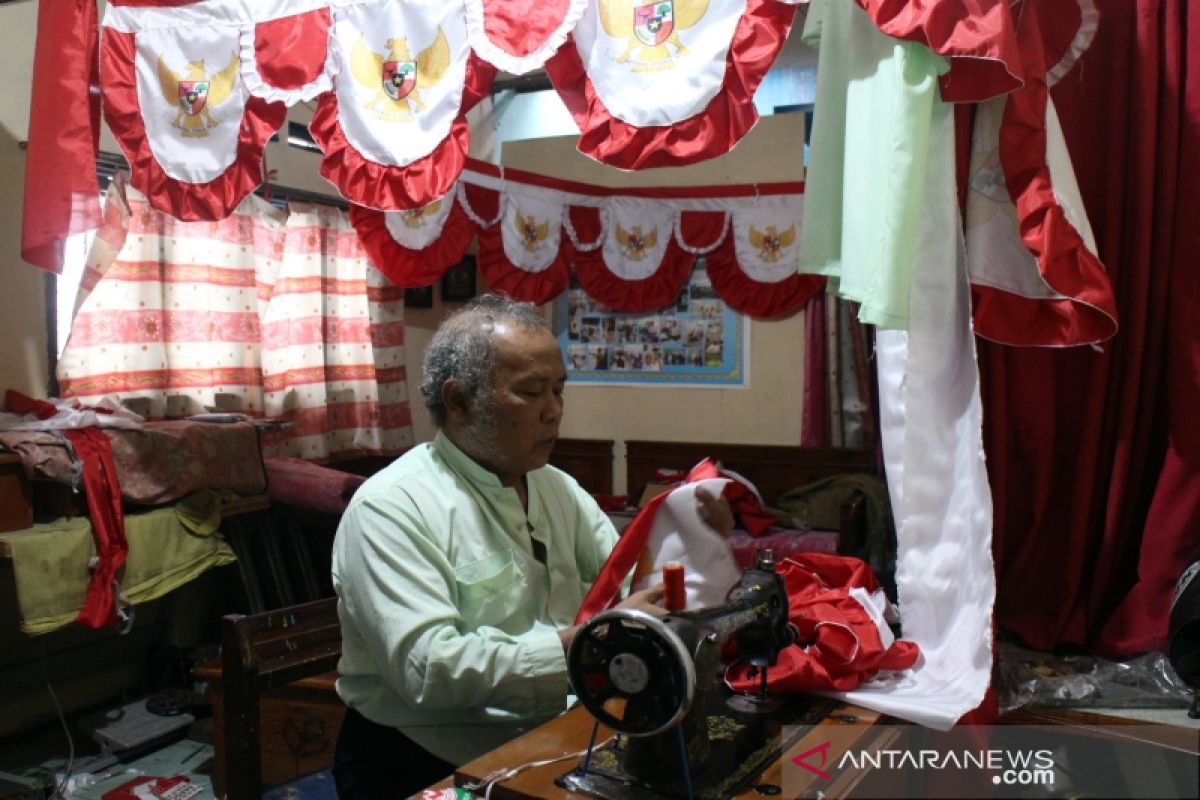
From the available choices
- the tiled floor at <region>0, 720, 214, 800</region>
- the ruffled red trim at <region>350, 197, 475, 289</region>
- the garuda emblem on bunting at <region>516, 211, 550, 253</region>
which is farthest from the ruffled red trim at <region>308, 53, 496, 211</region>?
the garuda emblem on bunting at <region>516, 211, 550, 253</region>

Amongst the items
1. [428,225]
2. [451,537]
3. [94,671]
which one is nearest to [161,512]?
[94,671]

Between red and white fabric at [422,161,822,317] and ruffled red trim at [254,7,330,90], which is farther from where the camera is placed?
red and white fabric at [422,161,822,317]

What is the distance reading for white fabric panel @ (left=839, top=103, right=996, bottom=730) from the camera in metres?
1.69

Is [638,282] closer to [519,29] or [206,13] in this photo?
[206,13]

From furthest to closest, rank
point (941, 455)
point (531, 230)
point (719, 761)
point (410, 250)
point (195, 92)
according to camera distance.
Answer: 1. point (531, 230)
2. point (410, 250)
3. point (195, 92)
4. point (941, 455)
5. point (719, 761)

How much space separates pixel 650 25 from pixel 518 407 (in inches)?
36.3

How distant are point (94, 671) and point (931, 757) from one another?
417cm

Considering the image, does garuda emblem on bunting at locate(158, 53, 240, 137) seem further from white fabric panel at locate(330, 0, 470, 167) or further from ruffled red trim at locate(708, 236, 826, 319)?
ruffled red trim at locate(708, 236, 826, 319)

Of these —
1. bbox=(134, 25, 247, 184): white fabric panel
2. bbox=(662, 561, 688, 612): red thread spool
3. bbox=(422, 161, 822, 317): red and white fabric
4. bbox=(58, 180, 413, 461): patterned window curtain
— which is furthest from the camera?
bbox=(422, 161, 822, 317): red and white fabric

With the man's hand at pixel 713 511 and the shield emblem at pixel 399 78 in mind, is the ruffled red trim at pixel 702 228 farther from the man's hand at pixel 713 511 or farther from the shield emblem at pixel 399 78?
the man's hand at pixel 713 511

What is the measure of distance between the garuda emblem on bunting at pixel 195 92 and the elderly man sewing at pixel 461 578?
122 centimetres

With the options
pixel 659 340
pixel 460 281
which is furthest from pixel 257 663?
pixel 460 281

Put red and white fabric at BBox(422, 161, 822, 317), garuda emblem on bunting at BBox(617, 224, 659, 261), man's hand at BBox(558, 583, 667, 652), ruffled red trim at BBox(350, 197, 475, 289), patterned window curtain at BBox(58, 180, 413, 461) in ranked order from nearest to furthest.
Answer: man's hand at BBox(558, 583, 667, 652), patterned window curtain at BBox(58, 180, 413, 461), ruffled red trim at BBox(350, 197, 475, 289), red and white fabric at BBox(422, 161, 822, 317), garuda emblem on bunting at BBox(617, 224, 659, 261)

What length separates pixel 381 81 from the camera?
7.56 ft
